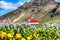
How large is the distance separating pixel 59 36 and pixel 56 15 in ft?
360

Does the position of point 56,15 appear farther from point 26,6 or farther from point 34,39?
point 34,39

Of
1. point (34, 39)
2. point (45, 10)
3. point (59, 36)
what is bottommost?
point (45, 10)

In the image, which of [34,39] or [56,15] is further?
[56,15]

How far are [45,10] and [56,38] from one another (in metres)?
144

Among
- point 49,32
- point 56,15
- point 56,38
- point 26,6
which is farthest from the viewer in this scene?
point 26,6

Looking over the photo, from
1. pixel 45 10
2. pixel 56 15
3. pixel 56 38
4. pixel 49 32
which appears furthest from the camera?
pixel 45 10

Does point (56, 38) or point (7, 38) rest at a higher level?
point (7, 38)

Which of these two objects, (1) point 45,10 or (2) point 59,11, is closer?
(2) point 59,11

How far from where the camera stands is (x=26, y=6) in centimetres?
16625

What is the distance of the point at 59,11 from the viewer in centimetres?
11850

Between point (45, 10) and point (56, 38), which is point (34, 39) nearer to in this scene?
point (56, 38)

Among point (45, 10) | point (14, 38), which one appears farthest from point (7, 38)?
point (45, 10)

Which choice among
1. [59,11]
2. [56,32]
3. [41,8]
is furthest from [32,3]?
[56,32]

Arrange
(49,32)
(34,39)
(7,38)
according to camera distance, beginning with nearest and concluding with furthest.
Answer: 1. (7,38)
2. (34,39)
3. (49,32)
